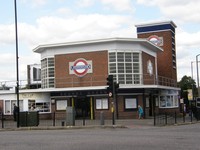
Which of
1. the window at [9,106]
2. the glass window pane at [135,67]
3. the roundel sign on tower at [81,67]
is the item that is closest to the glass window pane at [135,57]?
the glass window pane at [135,67]

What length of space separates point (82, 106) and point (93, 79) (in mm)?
2987

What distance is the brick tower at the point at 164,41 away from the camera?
51812mm

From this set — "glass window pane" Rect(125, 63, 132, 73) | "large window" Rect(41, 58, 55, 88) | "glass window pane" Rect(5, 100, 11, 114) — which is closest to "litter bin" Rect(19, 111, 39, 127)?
"large window" Rect(41, 58, 55, 88)

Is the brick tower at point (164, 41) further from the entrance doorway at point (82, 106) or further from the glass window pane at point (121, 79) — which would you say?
the entrance doorway at point (82, 106)

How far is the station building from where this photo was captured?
3927 centimetres

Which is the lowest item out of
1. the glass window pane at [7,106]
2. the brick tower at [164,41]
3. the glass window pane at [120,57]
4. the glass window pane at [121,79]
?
the glass window pane at [7,106]

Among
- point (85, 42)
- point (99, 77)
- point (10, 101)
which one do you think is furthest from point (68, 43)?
point (10, 101)

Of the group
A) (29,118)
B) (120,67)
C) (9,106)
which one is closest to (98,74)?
(120,67)

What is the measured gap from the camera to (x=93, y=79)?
40188 mm

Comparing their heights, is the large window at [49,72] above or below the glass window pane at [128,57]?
below

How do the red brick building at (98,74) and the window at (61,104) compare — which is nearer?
the red brick building at (98,74)

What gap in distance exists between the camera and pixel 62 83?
1613 inches

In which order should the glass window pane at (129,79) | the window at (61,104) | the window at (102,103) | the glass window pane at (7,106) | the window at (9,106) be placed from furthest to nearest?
the glass window pane at (7,106) < the window at (9,106) < the window at (61,104) < the glass window pane at (129,79) < the window at (102,103)

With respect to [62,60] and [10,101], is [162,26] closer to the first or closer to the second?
[62,60]
